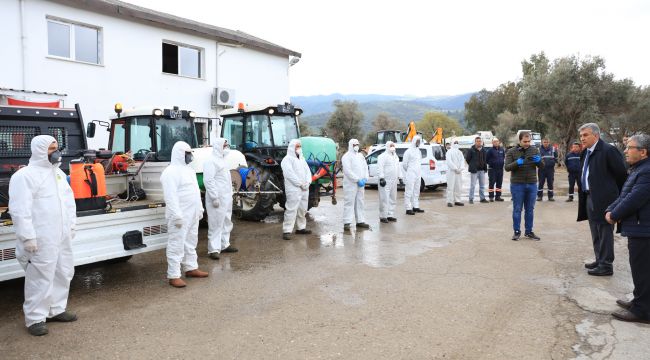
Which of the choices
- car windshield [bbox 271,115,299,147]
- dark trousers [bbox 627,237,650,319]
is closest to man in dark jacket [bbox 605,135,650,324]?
dark trousers [bbox 627,237,650,319]

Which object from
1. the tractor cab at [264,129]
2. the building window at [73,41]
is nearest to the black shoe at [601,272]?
the tractor cab at [264,129]

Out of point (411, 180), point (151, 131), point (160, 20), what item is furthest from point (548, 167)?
point (160, 20)

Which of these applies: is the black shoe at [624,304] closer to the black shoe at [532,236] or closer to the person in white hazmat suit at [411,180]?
the black shoe at [532,236]

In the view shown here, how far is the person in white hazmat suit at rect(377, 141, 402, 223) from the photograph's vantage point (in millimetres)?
10055

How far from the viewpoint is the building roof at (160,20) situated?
1201 cm

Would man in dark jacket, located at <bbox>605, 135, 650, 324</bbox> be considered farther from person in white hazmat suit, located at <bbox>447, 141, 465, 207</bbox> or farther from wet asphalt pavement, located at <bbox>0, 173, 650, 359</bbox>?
person in white hazmat suit, located at <bbox>447, 141, 465, 207</bbox>

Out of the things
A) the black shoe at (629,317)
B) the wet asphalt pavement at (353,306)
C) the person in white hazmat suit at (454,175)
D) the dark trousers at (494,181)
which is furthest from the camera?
the dark trousers at (494,181)

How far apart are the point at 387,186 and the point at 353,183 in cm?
111

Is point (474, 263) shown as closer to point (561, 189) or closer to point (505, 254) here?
point (505, 254)

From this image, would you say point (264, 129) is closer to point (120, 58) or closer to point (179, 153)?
point (179, 153)

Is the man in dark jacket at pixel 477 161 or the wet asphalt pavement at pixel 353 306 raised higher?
the man in dark jacket at pixel 477 161

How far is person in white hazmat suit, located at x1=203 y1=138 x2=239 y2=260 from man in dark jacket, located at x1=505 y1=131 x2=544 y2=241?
4949 millimetres

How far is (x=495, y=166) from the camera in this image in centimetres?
1340

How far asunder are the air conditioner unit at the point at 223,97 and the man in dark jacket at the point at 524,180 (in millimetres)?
10251
